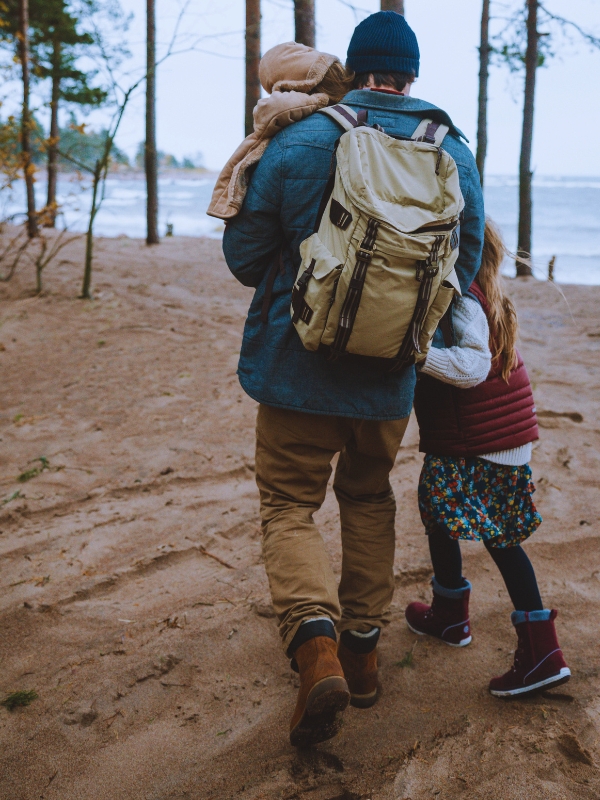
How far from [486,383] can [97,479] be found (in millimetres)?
2334

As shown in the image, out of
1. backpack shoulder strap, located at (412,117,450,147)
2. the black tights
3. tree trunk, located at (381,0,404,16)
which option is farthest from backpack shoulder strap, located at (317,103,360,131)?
tree trunk, located at (381,0,404,16)

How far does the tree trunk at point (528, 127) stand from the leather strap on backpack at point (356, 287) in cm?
1070

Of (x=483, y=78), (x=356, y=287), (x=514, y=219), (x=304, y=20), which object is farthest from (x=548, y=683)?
(x=514, y=219)

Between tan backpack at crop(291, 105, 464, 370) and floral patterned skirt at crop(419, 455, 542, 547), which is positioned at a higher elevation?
tan backpack at crop(291, 105, 464, 370)

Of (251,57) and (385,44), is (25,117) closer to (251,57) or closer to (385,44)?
(251,57)

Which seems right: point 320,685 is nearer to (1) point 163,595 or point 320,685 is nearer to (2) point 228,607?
(2) point 228,607

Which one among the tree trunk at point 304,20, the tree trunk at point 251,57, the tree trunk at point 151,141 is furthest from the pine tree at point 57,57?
the tree trunk at point 304,20

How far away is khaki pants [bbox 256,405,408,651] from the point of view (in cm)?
177

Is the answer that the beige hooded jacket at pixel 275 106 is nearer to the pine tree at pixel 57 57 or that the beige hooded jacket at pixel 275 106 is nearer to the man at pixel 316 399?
the man at pixel 316 399

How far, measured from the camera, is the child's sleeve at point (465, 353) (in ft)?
6.05

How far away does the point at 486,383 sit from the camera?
2.01 m

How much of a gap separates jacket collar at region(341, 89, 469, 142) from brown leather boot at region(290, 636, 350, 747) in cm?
146

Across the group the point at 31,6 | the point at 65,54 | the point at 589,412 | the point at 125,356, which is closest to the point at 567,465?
the point at 589,412

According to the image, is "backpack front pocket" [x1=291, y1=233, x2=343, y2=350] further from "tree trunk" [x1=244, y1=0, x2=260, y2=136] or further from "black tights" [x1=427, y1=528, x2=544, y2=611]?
"tree trunk" [x1=244, y1=0, x2=260, y2=136]
